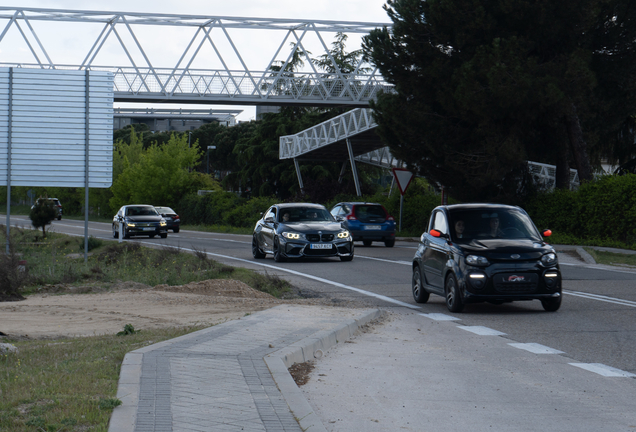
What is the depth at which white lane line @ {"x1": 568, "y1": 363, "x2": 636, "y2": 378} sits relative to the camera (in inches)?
289

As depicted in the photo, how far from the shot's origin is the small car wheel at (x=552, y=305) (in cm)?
1175

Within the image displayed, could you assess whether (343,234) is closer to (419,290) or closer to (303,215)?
(303,215)

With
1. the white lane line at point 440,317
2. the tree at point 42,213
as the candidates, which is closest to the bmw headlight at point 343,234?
the white lane line at point 440,317

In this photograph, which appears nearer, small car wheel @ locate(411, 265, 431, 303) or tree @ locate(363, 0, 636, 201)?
small car wheel @ locate(411, 265, 431, 303)

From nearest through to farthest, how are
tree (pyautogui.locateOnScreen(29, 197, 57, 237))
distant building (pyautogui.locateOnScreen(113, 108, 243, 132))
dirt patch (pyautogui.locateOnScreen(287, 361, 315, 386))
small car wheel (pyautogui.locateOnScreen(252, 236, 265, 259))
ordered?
dirt patch (pyautogui.locateOnScreen(287, 361, 315, 386)) → small car wheel (pyautogui.locateOnScreen(252, 236, 265, 259)) → tree (pyautogui.locateOnScreen(29, 197, 57, 237)) → distant building (pyautogui.locateOnScreen(113, 108, 243, 132))

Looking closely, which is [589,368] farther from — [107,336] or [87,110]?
[87,110]

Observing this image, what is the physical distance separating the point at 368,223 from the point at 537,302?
637 inches

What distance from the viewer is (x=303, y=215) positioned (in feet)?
73.7

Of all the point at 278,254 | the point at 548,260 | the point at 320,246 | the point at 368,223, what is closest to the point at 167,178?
the point at 368,223

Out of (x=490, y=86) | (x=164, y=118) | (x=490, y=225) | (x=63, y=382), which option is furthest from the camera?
(x=164, y=118)

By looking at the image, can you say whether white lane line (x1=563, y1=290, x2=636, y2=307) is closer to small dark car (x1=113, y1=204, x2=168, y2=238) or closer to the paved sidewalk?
the paved sidewalk

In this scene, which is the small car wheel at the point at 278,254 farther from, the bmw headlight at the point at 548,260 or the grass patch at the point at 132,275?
the bmw headlight at the point at 548,260

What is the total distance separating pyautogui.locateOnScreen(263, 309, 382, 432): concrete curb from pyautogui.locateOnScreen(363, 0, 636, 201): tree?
714 inches

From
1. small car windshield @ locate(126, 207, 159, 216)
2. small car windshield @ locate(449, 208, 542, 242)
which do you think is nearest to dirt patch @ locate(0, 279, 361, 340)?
small car windshield @ locate(449, 208, 542, 242)
